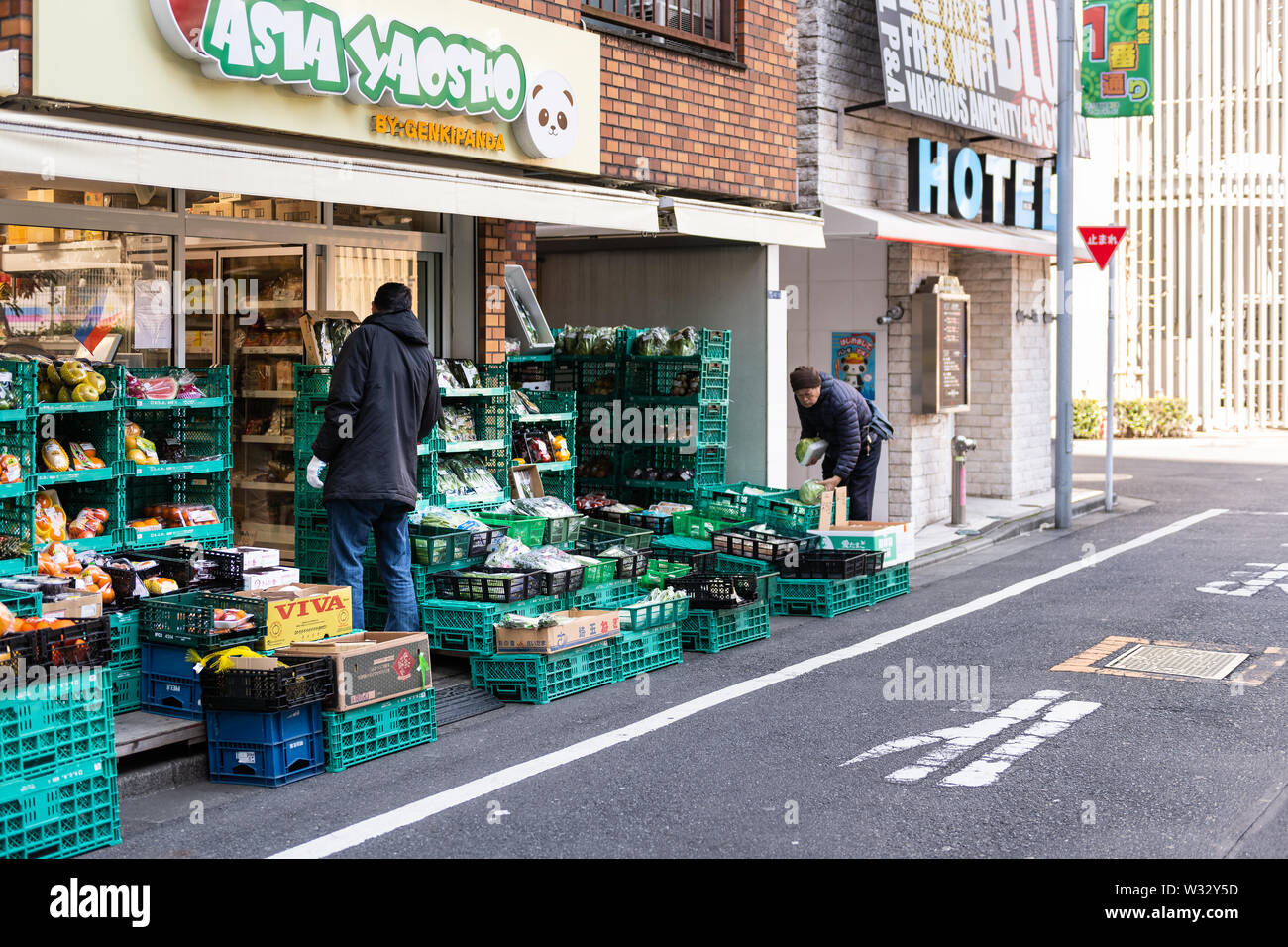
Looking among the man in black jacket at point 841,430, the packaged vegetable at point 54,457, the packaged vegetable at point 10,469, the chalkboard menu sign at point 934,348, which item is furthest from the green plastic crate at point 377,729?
the chalkboard menu sign at point 934,348

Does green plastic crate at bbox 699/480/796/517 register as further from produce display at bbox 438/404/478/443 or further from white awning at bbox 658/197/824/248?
produce display at bbox 438/404/478/443

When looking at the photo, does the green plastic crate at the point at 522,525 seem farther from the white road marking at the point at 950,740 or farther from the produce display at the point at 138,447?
the white road marking at the point at 950,740

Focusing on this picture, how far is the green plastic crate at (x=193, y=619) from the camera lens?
23.4 ft

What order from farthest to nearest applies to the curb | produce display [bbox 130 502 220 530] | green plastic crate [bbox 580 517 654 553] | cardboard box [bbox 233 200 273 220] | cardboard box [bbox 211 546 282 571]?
the curb, green plastic crate [bbox 580 517 654 553], cardboard box [bbox 233 200 273 220], produce display [bbox 130 502 220 530], cardboard box [bbox 211 546 282 571]

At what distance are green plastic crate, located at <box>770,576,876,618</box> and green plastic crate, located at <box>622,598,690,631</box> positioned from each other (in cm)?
177

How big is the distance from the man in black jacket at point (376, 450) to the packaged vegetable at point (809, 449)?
4637 mm

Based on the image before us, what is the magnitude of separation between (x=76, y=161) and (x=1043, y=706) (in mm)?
5622

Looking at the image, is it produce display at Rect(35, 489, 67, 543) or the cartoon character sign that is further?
the cartoon character sign

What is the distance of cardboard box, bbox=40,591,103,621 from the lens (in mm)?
6678

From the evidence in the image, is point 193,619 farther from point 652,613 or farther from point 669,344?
point 669,344

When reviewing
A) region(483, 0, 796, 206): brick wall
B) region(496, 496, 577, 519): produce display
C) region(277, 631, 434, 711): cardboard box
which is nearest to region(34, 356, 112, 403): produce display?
region(277, 631, 434, 711): cardboard box
